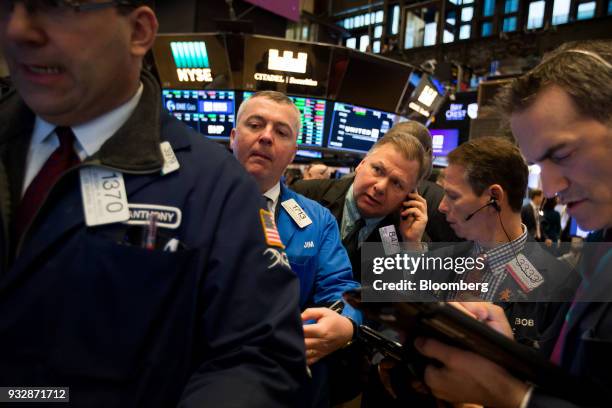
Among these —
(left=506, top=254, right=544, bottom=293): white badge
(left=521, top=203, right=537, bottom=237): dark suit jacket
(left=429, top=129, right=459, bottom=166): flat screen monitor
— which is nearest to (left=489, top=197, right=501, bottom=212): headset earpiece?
(left=506, top=254, right=544, bottom=293): white badge

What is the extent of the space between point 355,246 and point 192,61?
312cm

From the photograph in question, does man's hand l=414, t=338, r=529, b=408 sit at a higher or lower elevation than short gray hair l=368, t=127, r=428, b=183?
lower

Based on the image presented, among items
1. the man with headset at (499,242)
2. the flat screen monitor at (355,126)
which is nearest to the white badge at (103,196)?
the man with headset at (499,242)

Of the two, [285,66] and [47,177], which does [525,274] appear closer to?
[47,177]

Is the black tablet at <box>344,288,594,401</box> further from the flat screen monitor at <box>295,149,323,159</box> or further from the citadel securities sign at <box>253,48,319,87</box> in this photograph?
the flat screen monitor at <box>295,149,323,159</box>

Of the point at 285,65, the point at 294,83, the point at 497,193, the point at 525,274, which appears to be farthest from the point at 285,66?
the point at 525,274

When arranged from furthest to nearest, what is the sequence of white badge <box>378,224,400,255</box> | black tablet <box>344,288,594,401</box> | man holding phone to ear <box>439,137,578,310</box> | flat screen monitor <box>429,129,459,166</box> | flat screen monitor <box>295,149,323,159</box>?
flat screen monitor <box>429,129,459,166</box>, flat screen monitor <box>295,149,323,159</box>, white badge <box>378,224,400,255</box>, man holding phone to ear <box>439,137,578,310</box>, black tablet <box>344,288,594,401</box>

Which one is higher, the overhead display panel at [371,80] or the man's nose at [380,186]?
the overhead display panel at [371,80]

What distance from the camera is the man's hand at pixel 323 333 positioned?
1440 millimetres

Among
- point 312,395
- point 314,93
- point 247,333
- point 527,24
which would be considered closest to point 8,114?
point 247,333

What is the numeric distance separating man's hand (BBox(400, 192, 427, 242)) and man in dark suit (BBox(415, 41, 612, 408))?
0.98m

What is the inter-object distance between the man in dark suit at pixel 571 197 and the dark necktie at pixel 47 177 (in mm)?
856

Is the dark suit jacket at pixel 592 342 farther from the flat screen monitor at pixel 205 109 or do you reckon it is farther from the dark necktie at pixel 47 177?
the flat screen monitor at pixel 205 109

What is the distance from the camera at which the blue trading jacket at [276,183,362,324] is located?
Answer: 1704 millimetres
